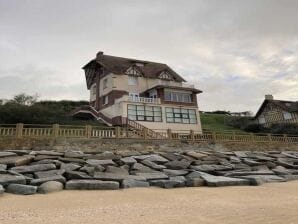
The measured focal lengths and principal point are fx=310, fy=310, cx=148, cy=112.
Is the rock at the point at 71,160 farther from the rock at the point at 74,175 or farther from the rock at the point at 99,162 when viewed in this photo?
the rock at the point at 74,175

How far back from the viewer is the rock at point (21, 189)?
1029 cm

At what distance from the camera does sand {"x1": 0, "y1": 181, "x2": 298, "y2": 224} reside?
688cm

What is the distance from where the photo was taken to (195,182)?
13.2 m

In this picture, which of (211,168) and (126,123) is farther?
(126,123)

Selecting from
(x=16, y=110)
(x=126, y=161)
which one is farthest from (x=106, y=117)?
(x=126, y=161)

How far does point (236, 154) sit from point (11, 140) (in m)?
14.5

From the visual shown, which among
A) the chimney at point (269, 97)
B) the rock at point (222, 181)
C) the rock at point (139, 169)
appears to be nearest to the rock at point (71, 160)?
the rock at point (139, 169)

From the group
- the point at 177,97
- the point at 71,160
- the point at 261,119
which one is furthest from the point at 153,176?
the point at 261,119

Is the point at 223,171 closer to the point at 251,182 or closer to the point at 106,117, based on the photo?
the point at 251,182

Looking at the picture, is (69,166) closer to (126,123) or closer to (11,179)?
(11,179)

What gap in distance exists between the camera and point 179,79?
4144 cm

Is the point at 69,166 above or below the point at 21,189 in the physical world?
above

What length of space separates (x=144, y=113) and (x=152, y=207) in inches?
994

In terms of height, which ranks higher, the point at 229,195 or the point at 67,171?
the point at 67,171
